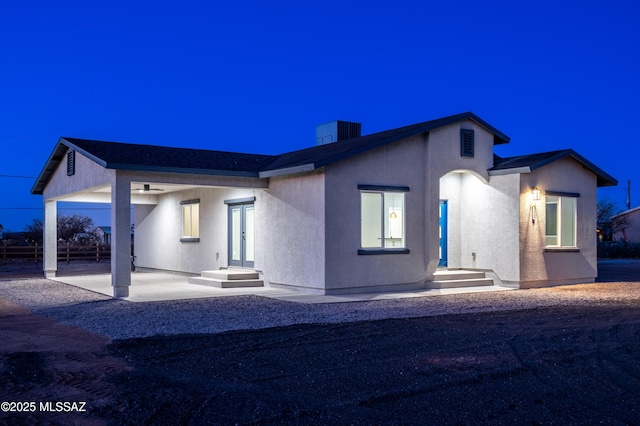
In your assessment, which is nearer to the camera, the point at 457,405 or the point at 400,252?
the point at 457,405

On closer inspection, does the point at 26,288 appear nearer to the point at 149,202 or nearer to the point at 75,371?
the point at 149,202

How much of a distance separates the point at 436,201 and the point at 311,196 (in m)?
3.19

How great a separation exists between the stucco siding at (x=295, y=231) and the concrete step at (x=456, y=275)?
341 centimetres

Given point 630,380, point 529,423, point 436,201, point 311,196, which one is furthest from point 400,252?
point 529,423

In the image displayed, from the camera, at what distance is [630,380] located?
19.7ft

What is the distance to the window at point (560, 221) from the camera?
54.5ft

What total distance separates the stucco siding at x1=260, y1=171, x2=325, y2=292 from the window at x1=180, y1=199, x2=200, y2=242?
427cm

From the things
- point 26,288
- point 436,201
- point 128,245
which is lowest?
point 26,288

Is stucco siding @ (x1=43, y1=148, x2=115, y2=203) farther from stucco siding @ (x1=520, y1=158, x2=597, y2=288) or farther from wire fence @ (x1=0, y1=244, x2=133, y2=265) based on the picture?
stucco siding @ (x1=520, y1=158, x2=597, y2=288)

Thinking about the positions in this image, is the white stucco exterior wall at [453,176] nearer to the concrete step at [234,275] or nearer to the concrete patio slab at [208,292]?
the concrete patio slab at [208,292]

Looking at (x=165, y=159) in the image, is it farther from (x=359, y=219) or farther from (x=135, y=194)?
(x=135, y=194)

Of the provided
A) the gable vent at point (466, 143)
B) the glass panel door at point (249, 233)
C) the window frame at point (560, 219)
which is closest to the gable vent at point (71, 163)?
the glass panel door at point (249, 233)

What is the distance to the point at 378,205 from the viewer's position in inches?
588

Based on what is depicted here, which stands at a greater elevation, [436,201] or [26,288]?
[436,201]
